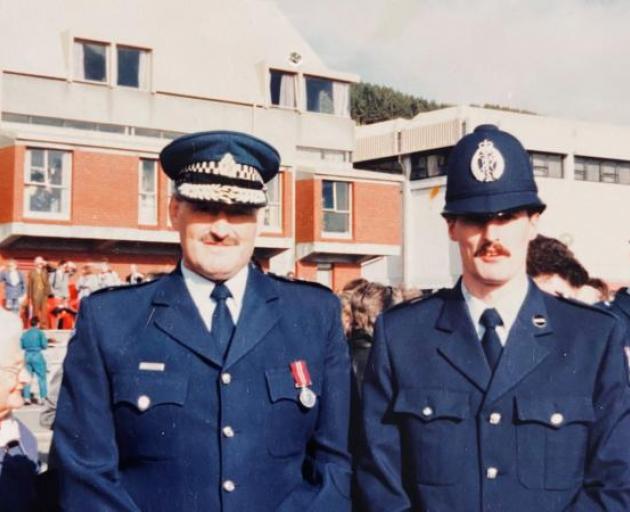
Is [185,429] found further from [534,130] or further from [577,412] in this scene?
[534,130]

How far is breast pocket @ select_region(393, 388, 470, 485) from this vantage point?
11.9 feet

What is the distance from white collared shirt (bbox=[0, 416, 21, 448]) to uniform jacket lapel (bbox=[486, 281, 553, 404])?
182cm

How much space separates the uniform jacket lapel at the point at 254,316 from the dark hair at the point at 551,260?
187 centimetres

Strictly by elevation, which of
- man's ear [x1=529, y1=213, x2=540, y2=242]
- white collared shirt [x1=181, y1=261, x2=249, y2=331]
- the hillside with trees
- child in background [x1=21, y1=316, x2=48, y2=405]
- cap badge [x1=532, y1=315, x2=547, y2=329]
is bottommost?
child in background [x1=21, y1=316, x2=48, y2=405]

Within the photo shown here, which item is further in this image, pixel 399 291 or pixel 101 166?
pixel 101 166

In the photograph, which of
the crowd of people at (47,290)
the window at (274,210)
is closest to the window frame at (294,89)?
the window at (274,210)

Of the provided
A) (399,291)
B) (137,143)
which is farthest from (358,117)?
(399,291)

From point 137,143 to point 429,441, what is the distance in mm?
30982

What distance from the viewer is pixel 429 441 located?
366cm

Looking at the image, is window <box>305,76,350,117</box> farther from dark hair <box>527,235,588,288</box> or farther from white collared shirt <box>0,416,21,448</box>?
white collared shirt <box>0,416,21,448</box>

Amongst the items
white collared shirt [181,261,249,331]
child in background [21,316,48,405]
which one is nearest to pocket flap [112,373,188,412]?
white collared shirt [181,261,249,331]

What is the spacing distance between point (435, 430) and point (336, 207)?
116ft

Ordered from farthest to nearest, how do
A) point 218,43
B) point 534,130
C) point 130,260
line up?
1. point 534,130
2. point 218,43
3. point 130,260

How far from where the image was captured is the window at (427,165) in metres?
45.0
